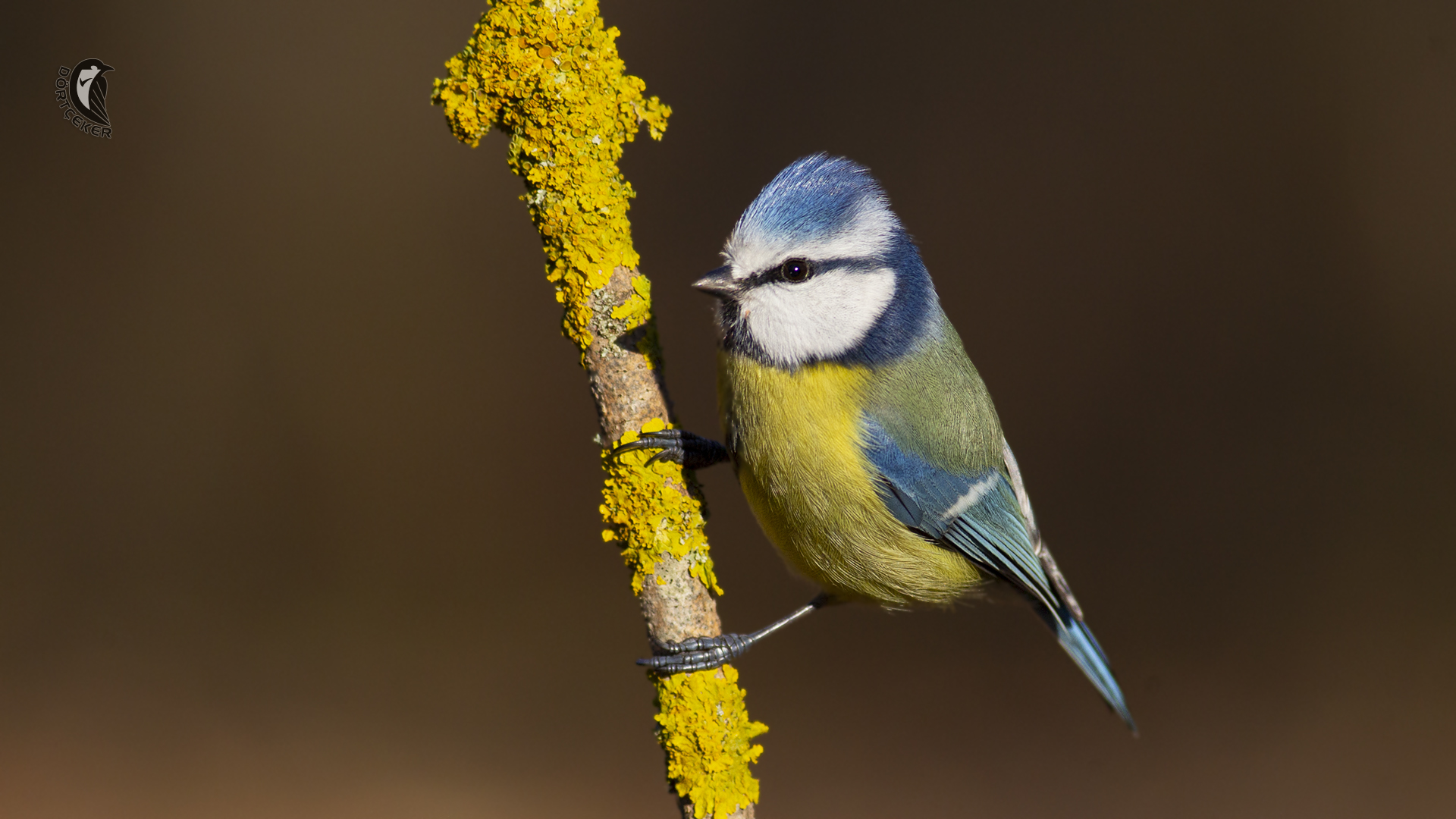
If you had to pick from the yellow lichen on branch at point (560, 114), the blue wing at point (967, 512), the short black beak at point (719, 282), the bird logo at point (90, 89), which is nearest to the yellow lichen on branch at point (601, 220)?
the yellow lichen on branch at point (560, 114)

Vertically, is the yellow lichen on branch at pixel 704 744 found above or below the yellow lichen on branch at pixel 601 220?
below

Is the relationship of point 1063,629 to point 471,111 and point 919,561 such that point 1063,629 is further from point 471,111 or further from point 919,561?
point 471,111

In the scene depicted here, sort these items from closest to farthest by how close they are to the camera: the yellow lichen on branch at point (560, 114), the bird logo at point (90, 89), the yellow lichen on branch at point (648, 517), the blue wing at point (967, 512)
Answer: the yellow lichen on branch at point (560, 114)
the yellow lichen on branch at point (648, 517)
the blue wing at point (967, 512)
the bird logo at point (90, 89)

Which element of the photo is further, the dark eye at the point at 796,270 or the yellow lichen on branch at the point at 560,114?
the dark eye at the point at 796,270

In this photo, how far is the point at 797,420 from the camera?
1289 mm

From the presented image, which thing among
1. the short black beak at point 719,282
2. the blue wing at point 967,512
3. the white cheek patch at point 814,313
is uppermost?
the short black beak at point 719,282

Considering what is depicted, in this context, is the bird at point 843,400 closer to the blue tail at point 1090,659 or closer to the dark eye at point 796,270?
the dark eye at point 796,270

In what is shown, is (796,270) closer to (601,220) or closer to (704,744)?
(601,220)

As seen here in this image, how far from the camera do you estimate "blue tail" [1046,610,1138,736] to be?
1766mm

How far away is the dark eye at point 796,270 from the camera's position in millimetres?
1240

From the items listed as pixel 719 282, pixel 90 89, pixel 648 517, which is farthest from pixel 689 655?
pixel 90 89

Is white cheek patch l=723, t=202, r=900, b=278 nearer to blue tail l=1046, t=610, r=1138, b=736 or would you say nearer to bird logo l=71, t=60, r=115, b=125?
blue tail l=1046, t=610, r=1138, b=736

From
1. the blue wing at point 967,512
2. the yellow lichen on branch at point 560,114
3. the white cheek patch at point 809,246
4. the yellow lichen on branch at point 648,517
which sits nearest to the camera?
the yellow lichen on branch at point 560,114

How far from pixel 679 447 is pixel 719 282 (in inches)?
9.0
